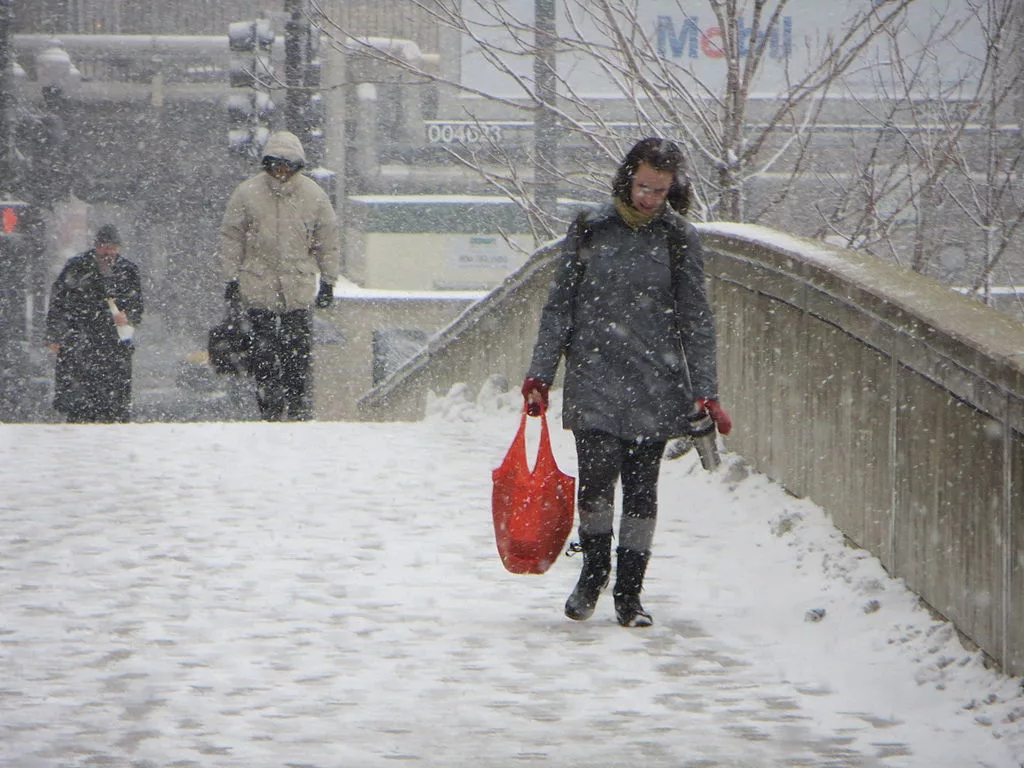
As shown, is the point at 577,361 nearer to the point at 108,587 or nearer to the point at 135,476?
the point at 108,587

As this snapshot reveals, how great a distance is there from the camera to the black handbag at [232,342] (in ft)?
34.5

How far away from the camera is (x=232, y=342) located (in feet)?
34.6

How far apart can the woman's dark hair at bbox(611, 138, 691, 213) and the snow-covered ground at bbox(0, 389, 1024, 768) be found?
1411mm

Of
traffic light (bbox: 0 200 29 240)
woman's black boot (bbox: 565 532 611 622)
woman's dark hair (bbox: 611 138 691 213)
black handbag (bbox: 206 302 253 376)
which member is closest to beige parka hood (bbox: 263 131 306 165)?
black handbag (bbox: 206 302 253 376)

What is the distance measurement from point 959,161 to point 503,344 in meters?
3.31

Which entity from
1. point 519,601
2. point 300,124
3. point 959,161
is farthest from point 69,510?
point 300,124

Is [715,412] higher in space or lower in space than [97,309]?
lower

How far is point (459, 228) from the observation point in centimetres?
3062

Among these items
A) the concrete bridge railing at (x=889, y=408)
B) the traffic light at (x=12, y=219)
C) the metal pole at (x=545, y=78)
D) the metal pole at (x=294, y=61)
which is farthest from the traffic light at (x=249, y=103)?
the concrete bridge railing at (x=889, y=408)

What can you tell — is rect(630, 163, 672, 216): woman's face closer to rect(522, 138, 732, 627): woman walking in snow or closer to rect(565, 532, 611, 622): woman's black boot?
rect(522, 138, 732, 627): woman walking in snow

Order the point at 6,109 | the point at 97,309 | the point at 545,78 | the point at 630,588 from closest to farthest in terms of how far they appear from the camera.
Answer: the point at 630,588, the point at 97,309, the point at 545,78, the point at 6,109

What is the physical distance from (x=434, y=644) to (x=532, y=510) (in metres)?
0.59

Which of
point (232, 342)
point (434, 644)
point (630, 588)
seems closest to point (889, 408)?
point (630, 588)

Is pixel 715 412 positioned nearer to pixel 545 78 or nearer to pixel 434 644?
pixel 434 644
